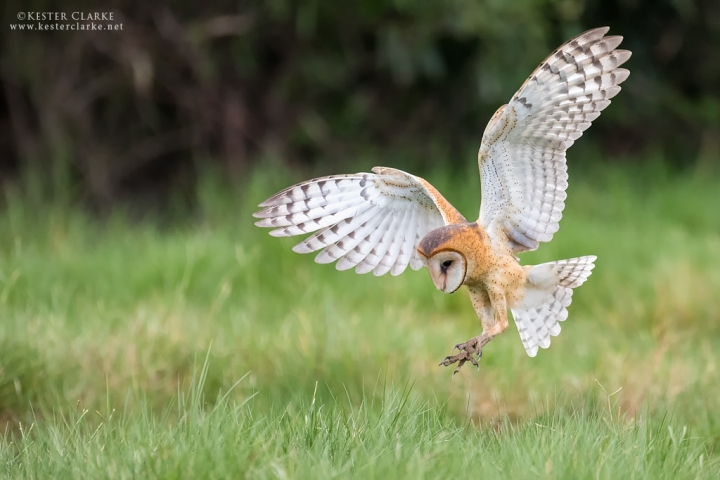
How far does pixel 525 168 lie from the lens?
3486 mm

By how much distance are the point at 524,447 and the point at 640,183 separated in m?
6.61

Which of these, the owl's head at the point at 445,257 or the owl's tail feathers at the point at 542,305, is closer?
the owl's head at the point at 445,257

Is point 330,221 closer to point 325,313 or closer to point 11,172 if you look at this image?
point 325,313

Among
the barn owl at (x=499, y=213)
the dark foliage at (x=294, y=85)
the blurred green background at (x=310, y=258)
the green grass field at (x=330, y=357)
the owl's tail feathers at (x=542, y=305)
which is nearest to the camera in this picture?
the green grass field at (x=330, y=357)

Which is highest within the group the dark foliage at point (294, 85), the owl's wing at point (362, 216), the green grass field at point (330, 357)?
the dark foliage at point (294, 85)

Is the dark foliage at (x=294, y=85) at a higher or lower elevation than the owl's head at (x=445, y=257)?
higher

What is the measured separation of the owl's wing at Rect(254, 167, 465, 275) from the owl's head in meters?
0.37

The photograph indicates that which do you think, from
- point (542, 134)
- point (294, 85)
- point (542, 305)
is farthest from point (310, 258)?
point (542, 134)

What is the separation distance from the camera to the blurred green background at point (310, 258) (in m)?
3.12

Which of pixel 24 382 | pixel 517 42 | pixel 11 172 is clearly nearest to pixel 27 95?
pixel 11 172

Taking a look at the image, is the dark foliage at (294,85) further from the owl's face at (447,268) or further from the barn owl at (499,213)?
the owl's face at (447,268)

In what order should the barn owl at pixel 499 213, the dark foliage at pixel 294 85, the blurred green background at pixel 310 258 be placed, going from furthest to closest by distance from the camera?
the dark foliage at pixel 294 85 → the barn owl at pixel 499 213 → the blurred green background at pixel 310 258

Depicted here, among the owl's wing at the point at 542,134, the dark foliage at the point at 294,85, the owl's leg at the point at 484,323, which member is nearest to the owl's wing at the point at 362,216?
the owl's wing at the point at 542,134

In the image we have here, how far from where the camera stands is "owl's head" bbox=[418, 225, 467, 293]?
3.15 m
